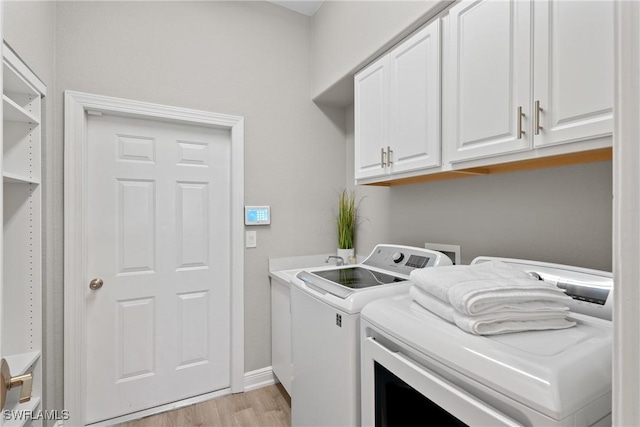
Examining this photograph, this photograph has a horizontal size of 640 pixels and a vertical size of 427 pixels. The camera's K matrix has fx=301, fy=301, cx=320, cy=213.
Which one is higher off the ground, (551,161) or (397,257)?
(551,161)

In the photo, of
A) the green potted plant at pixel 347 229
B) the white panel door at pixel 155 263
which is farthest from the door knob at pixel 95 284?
the green potted plant at pixel 347 229

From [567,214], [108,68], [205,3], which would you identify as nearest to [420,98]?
[567,214]

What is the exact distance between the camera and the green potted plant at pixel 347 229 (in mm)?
2369

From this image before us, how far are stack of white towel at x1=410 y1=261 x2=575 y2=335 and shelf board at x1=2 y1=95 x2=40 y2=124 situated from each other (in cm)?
172

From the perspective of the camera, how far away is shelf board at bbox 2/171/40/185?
48.3 inches

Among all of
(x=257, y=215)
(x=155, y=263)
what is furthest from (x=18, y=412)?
(x=257, y=215)

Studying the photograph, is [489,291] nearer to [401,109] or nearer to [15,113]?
[401,109]

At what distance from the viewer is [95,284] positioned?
1.82m

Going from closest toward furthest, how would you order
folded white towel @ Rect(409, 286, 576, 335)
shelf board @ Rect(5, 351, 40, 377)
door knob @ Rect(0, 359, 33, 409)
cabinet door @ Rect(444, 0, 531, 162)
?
door knob @ Rect(0, 359, 33, 409) < folded white towel @ Rect(409, 286, 576, 335) < cabinet door @ Rect(444, 0, 531, 162) < shelf board @ Rect(5, 351, 40, 377)

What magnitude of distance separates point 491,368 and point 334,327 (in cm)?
67

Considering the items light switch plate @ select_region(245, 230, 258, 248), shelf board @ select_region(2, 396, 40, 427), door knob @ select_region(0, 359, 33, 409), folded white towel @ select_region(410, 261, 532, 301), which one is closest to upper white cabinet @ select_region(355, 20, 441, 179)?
folded white towel @ select_region(410, 261, 532, 301)

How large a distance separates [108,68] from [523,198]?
7.78 feet

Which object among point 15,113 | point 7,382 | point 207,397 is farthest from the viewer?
point 207,397

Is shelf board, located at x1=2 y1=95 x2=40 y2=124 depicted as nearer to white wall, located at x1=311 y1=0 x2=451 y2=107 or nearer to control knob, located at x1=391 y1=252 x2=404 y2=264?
white wall, located at x1=311 y1=0 x2=451 y2=107
